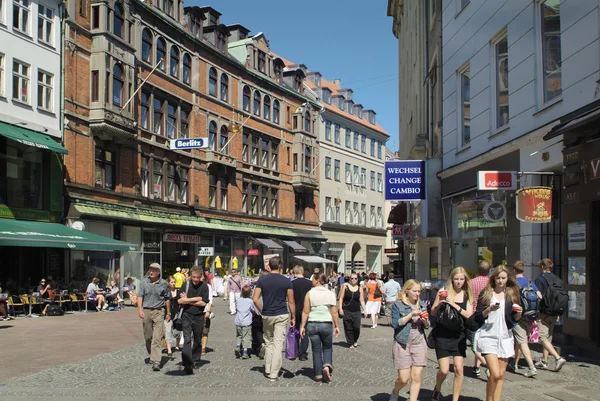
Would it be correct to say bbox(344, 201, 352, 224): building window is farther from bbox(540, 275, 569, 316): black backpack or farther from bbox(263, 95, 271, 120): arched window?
bbox(540, 275, 569, 316): black backpack

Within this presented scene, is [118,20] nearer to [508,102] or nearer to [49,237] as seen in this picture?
[49,237]

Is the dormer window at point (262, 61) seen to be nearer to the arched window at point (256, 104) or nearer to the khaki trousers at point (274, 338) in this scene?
the arched window at point (256, 104)

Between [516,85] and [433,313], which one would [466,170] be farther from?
[433,313]

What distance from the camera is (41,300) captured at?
2561 cm

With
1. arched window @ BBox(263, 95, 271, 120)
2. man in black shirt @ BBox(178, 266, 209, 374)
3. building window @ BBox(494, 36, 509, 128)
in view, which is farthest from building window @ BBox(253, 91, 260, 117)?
man in black shirt @ BBox(178, 266, 209, 374)

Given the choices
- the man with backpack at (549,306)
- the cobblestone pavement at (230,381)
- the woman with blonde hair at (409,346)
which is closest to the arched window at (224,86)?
the cobblestone pavement at (230,381)

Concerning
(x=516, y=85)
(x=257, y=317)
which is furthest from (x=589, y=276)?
(x=257, y=317)

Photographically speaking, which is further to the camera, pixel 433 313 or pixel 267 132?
pixel 267 132

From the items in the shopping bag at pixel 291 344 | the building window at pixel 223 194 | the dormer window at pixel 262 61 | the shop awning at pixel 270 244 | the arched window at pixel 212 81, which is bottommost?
the shopping bag at pixel 291 344

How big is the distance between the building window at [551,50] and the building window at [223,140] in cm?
3022

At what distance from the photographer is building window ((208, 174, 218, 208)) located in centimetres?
4312

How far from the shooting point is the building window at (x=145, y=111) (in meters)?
36.6

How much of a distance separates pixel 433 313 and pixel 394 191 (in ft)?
44.6

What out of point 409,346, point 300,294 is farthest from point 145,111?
point 409,346
